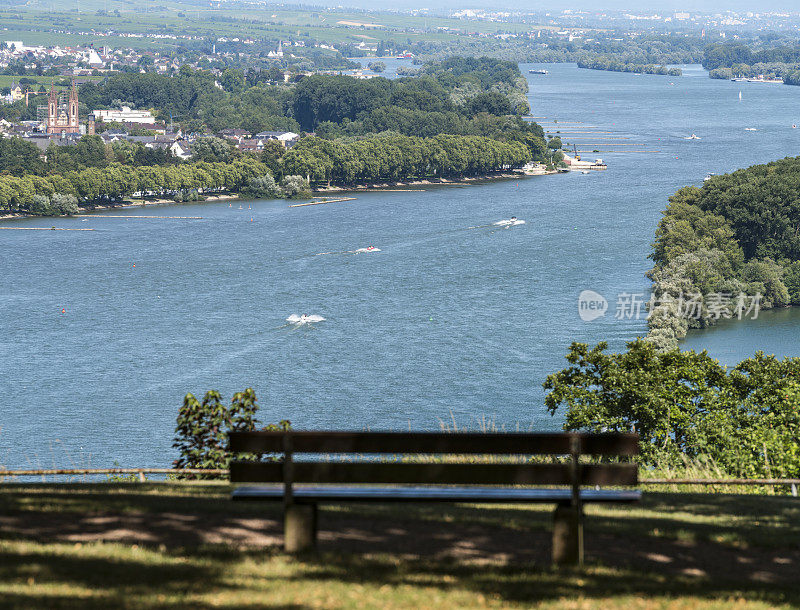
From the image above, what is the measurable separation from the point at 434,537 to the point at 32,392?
135 ft

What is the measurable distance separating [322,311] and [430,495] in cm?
5223

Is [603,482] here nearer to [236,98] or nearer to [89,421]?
[89,421]

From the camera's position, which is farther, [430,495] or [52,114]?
[52,114]

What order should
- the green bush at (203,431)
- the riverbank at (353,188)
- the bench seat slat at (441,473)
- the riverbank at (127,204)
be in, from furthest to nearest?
the riverbank at (353,188) → the riverbank at (127,204) → the green bush at (203,431) → the bench seat slat at (441,473)

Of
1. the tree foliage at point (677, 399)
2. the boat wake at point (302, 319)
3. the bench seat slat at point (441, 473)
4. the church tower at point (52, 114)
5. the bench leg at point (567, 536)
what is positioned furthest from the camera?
the church tower at point (52, 114)

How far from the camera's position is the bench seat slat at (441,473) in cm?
733

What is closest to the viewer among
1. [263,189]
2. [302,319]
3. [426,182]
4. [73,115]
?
[302,319]

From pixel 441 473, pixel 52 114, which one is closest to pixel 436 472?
pixel 441 473

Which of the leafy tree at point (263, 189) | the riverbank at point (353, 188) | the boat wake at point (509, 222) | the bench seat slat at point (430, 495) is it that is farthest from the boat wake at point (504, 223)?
the bench seat slat at point (430, 495)

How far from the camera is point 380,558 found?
300 inches

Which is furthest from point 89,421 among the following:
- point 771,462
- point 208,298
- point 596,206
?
point 596,206

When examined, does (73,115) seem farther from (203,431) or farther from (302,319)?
(203,431)

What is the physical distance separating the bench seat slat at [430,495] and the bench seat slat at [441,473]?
0.17m

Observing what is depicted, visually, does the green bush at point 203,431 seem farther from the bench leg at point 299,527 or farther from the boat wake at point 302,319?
the boat wake at point 302,319
